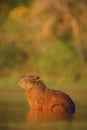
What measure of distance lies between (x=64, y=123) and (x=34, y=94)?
218 cm

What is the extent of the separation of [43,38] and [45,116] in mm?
13517

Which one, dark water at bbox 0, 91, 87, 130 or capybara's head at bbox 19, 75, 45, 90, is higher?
capybara's head at bbox 19, 75, 45, 90

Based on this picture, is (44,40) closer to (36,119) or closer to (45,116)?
(45,116)

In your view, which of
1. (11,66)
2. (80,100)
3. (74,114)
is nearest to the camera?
(74,114)

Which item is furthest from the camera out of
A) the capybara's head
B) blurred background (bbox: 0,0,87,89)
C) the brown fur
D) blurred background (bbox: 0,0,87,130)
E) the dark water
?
blurred background (bbox: 0,0,87,89)

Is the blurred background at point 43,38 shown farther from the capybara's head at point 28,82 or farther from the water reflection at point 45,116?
the water reflection at point 45,116

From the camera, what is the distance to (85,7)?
86.7 ft

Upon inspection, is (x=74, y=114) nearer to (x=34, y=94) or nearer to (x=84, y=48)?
(x=34, y=94)

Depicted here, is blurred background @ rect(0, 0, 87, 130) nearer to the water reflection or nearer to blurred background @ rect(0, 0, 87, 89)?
blurred background @ rect(0, 0, 87, 89)

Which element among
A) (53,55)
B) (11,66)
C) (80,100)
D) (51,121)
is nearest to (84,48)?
(53,55)

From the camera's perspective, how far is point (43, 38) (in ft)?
86.2

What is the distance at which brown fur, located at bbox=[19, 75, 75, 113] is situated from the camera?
1347 cm

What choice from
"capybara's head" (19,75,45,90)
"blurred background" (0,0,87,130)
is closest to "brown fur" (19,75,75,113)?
"capybara's head" (19,75,45,90)

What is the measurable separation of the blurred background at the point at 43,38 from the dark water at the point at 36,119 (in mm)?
10038
